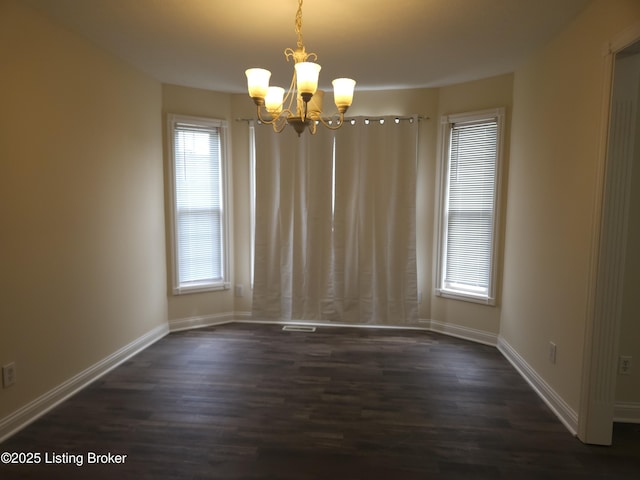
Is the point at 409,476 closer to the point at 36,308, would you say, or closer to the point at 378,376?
the point at 378,376

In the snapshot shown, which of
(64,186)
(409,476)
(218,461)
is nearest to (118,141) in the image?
(64,186)

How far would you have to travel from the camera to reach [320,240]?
438 cm

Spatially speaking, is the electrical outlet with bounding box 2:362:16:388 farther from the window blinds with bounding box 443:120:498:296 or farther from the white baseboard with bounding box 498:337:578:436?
the window blinds with bounding box 443:120:498:296

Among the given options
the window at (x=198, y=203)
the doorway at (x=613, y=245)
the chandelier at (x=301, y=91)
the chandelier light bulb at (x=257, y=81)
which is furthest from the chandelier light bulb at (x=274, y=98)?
the window at (x=198, y=203)

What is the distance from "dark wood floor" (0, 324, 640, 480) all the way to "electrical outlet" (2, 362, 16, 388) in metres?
0.33

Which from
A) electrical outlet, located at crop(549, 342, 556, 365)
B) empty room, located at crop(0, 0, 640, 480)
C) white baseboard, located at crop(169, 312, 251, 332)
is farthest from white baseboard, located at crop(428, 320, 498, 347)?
white baseboard, located at crop(169, 312, 251, 332)

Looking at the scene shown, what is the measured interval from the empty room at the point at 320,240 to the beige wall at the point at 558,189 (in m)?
0.02

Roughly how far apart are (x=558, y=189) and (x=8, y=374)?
3.76 m

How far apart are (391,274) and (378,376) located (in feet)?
4.28

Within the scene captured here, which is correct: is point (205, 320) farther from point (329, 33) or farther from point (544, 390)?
point (544, 390)

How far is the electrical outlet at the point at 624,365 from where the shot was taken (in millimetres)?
2572

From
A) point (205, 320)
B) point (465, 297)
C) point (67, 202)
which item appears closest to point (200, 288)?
point (205, 320)

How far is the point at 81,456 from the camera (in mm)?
2250

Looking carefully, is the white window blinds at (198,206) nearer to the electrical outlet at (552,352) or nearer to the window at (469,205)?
the window at (469,205)
